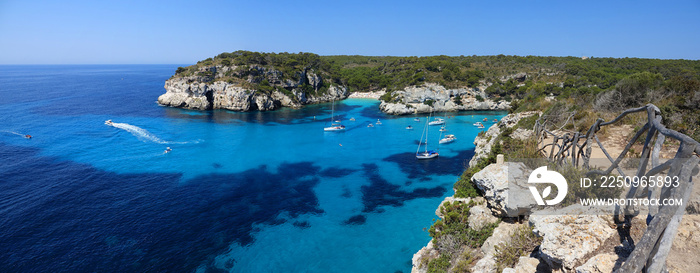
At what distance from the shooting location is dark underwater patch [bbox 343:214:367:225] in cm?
2227

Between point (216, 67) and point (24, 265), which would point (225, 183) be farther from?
point (216, 67)

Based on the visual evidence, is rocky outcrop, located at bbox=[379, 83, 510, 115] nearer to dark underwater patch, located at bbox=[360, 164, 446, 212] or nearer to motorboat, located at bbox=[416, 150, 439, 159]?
motorboat, located at bbox=[416, 150, 439, 159]

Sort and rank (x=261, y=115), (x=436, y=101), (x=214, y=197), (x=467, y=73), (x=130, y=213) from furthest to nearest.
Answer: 1. (x=467, y=73)
2. (x=436, y=101)
3. (x=261, y=115)
4. (x=214, y=197)
5. (x=130, y=213)

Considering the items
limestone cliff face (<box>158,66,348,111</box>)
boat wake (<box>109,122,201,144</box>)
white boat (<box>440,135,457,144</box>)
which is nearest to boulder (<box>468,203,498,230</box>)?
white boat (<box>440,135,457,144</box>)

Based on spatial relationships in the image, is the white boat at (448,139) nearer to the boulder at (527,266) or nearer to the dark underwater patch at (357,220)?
the dark underwater patch at (357,220)

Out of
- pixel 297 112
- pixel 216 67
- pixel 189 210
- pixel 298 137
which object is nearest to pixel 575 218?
pixel 189 210

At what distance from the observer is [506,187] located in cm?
1025

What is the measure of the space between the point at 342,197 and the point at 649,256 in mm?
23887

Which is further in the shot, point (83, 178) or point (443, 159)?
point (443, 159)

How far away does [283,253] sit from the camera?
61.4ft

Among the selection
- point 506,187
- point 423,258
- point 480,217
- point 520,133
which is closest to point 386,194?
point 520,133

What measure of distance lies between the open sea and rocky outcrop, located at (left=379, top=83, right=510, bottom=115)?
2191 cm

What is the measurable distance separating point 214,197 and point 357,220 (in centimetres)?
1299

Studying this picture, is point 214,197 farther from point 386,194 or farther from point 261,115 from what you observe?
point 261,115
